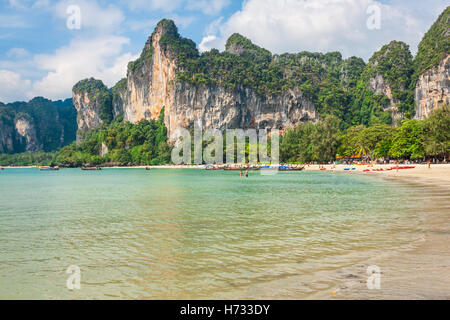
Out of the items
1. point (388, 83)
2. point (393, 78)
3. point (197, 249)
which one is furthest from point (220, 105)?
point (197, 249)

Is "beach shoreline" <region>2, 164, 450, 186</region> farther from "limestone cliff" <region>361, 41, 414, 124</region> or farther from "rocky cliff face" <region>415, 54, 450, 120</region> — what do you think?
"limestone cliff" <region>361, 41, 414, 124</region>

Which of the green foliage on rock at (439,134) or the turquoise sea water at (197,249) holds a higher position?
the green foliage on rock at (439,134)

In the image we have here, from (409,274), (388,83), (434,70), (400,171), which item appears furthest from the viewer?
(388,83)

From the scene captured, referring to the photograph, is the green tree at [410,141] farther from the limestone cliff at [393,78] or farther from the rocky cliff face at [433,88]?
the limestone cliff at [393,78]

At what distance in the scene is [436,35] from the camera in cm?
12412

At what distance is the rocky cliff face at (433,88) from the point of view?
107 metres

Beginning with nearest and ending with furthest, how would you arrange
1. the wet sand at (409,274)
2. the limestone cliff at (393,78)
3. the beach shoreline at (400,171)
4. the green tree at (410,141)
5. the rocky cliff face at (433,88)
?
the wet sand at (409,274) → the beach shoreline at (400,171) → the green tree at (410,141) → the rocky cliff face at (433,88) → the limestone cliff at (393,78)

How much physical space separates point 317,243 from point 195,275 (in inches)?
183

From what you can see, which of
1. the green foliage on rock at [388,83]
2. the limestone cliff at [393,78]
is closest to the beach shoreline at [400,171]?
the green foliage on rock at [388,83]

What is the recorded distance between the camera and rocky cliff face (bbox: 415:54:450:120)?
10688 centimetres

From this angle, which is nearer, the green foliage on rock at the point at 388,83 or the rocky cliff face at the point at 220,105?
the green foliage on rock at the point at 388,83

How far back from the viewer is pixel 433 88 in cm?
11075

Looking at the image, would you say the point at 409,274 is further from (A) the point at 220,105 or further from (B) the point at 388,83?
(B) the point at 388,83

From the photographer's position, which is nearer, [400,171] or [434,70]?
[400,171]
